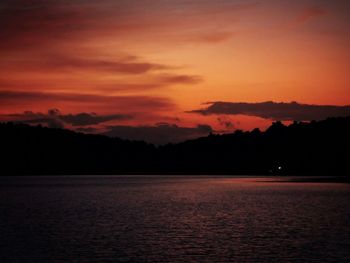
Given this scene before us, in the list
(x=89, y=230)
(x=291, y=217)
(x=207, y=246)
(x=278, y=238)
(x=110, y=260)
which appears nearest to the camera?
(x=110, y=260)

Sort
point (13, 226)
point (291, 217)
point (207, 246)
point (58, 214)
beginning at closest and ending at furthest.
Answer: point (207, 246)
point (13, 226)
point (291, 217)
point (58, 214)

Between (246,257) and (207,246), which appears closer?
(246,257)

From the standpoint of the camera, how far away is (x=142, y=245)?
59562mm

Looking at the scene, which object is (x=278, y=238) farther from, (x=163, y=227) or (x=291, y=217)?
(x=291, y=217)

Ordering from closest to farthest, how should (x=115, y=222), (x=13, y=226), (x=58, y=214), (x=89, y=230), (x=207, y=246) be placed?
(x=207, y=246)
(x=89, y=230)
(x=13, y=226)
(x=115, y=222)
(x=58, y=214)

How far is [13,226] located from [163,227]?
2061 cm

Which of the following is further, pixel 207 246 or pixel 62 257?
pixel 207 246

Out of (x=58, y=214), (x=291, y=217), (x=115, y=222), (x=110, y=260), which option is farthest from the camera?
(x=58, y=214)

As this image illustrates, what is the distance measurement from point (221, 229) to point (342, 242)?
18.6 m

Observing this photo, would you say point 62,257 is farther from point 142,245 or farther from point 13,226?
point 13,226

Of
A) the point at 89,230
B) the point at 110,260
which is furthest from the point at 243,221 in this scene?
the point at 110,260

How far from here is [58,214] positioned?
331ft

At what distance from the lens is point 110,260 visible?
5025cm

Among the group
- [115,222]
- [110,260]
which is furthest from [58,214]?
[110,260]
